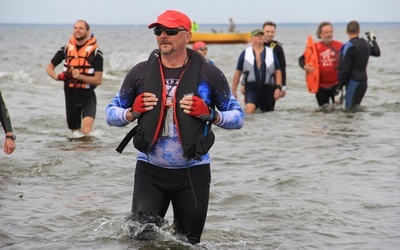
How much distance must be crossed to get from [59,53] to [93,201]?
3.34 meters

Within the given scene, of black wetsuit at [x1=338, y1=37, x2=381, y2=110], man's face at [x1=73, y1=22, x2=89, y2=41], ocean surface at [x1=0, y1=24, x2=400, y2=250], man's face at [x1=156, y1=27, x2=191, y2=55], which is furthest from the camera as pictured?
black wetsuit at [x1=338, y1=37, x2=381, y2=110]

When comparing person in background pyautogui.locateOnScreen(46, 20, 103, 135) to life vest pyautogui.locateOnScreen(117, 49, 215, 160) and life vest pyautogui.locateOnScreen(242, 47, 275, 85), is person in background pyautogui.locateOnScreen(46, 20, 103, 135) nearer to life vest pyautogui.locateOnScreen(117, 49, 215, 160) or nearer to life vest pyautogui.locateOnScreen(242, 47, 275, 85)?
life vest pyautogui.locateOnScreen(242, 47, 275, 85)

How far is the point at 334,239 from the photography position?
6.36 meters

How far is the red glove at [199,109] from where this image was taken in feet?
15.6

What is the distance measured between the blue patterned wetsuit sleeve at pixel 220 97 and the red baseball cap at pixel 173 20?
317 millimetres

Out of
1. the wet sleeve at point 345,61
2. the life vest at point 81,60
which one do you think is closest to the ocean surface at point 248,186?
the wet sleeve at point 345,61

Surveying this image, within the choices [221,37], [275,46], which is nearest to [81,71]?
[275,46]

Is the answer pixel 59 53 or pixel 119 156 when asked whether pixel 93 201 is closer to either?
pixel 119 156

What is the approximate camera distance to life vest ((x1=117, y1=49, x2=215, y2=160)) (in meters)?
4.84

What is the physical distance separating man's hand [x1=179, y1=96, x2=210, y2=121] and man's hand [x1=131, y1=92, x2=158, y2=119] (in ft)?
0.59

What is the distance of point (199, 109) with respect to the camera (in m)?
4.75

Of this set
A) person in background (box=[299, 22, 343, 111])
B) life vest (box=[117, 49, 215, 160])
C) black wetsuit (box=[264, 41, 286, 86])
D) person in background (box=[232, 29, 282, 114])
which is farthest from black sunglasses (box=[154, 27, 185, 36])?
person in background (box=[299, 22, 343, 111])

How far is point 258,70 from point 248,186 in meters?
4.34

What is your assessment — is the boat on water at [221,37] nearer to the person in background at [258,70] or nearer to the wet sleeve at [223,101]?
the person in background at [258,70]
